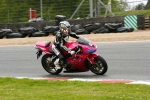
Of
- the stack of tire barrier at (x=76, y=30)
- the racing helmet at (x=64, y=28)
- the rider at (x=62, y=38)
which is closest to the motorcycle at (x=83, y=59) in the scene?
the rider at (x=62, y=38)

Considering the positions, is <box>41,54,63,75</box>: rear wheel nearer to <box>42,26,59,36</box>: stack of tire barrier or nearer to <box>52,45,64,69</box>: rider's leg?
<box>52,45,64,69</box>: rider's leg

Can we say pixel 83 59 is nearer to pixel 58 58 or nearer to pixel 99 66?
pixel 99 66

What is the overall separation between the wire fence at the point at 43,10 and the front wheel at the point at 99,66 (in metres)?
20.8

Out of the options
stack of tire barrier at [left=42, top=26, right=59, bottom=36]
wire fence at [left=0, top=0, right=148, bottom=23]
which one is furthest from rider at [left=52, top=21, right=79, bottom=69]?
wire fence at [left=0, top=0, right=148, bottom=23]

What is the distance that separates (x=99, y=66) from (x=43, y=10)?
22.8 metres

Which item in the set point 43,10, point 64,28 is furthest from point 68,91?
point 43,10

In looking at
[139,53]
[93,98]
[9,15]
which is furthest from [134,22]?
[93,98]

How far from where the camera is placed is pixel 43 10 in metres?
33.5

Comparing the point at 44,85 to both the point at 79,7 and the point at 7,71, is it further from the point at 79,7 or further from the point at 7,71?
the point at 79,7

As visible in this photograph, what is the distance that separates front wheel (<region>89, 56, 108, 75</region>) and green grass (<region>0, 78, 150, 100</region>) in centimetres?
167

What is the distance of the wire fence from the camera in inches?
1282

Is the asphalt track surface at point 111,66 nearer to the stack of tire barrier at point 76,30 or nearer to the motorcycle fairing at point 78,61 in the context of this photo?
the motorcycle fairing at point 78,61

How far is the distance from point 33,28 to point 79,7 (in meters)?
4.57

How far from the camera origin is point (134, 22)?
91.6 feet
